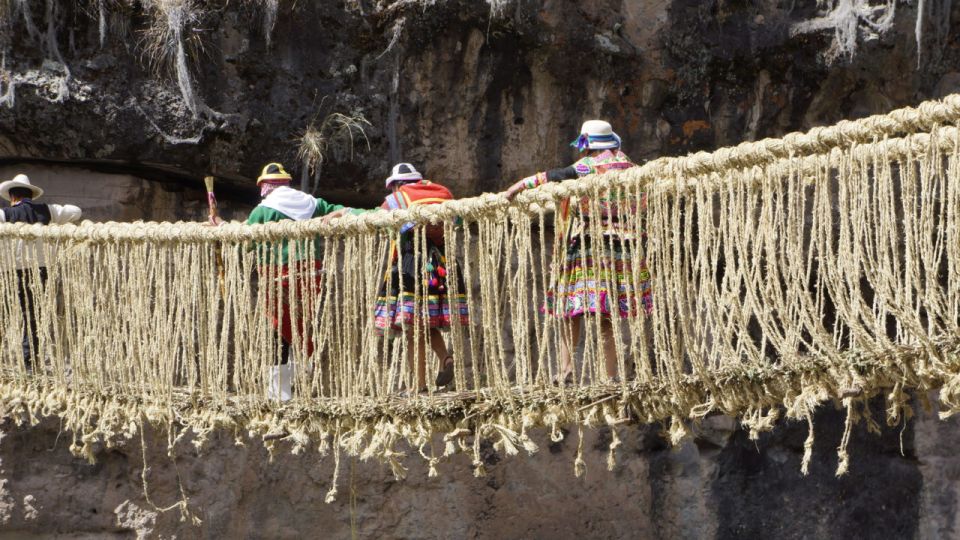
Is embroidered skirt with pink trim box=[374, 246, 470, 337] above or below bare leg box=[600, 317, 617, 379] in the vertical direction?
above

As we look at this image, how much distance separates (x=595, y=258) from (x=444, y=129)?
2406mm

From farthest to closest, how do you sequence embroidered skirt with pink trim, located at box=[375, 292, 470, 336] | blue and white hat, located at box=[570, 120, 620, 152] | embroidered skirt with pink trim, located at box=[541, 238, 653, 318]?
embroidered skirt with pink trim, located at box=[375, 292, 470, 336]
blue and white hat, located at box=[570, 120, 620, 152]
embroidered skirt with pink trim, located at box=[541, 238, 653, 318]

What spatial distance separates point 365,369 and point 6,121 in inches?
96.1

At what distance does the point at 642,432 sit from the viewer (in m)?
6.24

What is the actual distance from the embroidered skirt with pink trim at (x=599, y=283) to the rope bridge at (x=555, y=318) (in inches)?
1.6

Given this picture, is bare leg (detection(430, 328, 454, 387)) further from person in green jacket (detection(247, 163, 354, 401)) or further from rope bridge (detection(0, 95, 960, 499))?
person in green jacket (detection(247, 163, 354, 401))

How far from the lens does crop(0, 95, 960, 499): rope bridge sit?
3.25m

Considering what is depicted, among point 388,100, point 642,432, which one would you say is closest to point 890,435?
point 642,432

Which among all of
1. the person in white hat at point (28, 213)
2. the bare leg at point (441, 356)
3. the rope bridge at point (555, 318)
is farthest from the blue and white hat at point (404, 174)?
the person in white hat at point (28, 213)

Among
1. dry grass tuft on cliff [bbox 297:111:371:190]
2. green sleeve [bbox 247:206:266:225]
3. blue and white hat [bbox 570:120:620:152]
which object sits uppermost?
dry grass tuft on cliff [bbox 297:111:371:190]

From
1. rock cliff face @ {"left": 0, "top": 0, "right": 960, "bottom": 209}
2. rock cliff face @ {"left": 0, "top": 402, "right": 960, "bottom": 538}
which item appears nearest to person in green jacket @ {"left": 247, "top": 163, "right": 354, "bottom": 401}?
rock cliff face @ {"left": 0, "top": 0, "right": 960, "bottom": 209}

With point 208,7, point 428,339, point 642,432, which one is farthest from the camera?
point 642,432

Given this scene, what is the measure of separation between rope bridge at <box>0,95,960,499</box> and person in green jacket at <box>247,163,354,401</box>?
0.02 meters

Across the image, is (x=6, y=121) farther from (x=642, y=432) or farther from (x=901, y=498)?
(x=901, y=498)
